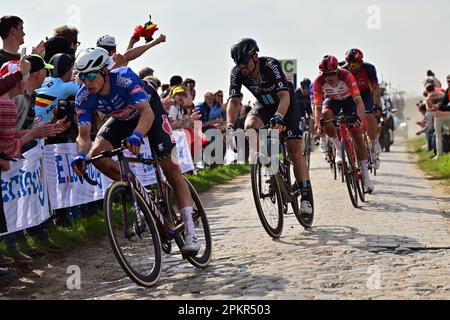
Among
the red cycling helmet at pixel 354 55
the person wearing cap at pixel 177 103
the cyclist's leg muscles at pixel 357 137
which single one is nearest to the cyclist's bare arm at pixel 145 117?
the cyclist's leg muscles at pixel 357 137

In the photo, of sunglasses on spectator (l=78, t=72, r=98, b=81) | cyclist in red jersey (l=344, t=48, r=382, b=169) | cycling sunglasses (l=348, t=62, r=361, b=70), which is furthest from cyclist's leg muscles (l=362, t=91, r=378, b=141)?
sunglasses on spectator (l=78, t=72, r=98, b=81)

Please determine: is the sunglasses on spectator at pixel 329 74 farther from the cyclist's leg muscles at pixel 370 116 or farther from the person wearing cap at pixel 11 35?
the person wearing cap at pixel 11 35

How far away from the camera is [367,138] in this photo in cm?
1625

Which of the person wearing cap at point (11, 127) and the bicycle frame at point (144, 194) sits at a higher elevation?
the person wearing cap at point (11, 127)

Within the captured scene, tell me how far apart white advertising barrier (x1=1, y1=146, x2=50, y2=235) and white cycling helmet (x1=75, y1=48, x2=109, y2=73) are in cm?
161

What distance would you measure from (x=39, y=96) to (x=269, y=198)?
291 cm

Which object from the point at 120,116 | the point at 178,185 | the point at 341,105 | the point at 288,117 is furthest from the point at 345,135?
the point at 120,116

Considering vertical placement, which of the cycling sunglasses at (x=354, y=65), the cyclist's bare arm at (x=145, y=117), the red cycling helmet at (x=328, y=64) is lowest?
the cyclist's bare arm at (x=145, y=117)

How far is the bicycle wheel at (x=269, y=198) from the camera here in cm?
955

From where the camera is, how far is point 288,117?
1026 centimetres

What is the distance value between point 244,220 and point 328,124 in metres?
2.42

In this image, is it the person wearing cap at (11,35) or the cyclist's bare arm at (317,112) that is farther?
the cyclist's bare arm at (317,112)

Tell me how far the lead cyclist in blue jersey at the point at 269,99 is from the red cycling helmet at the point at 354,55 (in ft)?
14.4
